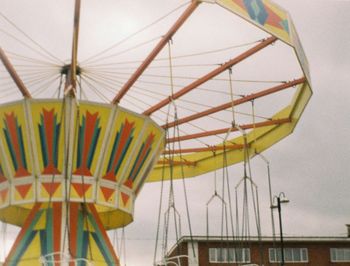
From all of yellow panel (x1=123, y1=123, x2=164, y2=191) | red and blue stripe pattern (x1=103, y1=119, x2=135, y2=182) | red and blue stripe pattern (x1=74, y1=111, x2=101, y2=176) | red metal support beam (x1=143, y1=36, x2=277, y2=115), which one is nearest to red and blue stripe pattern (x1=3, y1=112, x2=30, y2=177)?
red and blue stripe pattern (x1=74, y1=111, x2=101, y2=176)

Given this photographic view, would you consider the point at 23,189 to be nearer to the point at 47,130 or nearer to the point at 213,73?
the point at 47,130

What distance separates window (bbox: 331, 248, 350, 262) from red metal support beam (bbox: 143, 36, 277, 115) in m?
36.2

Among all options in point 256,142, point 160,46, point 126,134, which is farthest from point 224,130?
point 160,46

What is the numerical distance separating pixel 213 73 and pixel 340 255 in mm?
37041

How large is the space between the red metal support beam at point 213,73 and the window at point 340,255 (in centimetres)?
3618

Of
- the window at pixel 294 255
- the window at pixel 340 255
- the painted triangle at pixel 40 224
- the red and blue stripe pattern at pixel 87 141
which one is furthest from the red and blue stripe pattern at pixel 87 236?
the window at pixel 340 255

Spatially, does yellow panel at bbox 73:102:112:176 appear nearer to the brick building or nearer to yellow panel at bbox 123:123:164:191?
yellow panel at bbox 123:123:164:191

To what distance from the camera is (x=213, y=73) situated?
49.6 feet

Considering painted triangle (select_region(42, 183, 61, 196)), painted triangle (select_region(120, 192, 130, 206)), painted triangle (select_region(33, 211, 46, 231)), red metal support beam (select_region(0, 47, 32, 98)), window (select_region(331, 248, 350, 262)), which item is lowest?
painted triangle (select_region(33, 211, 46, 231))

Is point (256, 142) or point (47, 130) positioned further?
point (256, 142)

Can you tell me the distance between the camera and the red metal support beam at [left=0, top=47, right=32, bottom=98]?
13625 millimetres

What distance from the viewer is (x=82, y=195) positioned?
15.1 metres

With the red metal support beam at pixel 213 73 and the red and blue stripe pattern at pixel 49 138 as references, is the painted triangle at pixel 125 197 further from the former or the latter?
the red metal support beam at pixel 213 73

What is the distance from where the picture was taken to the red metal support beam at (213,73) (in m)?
14.3
